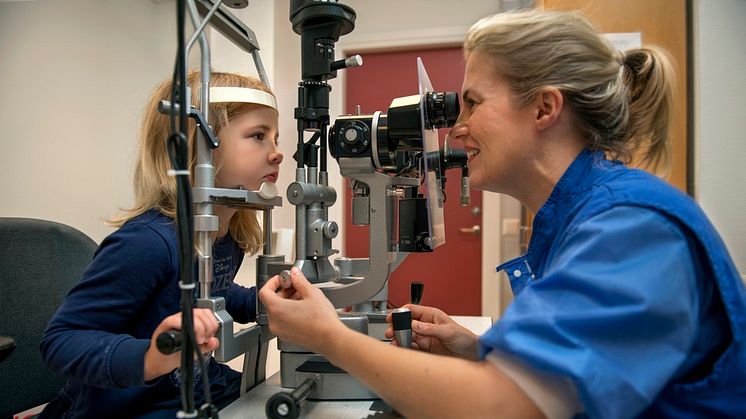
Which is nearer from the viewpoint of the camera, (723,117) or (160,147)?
(160,147)

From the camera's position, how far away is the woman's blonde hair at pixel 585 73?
0.70 metres

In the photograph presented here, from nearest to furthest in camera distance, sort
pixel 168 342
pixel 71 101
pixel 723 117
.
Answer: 1. pixel 168 342
2. pixel 723 117
3. pixel 71 101

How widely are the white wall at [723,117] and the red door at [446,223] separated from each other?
1.30 m

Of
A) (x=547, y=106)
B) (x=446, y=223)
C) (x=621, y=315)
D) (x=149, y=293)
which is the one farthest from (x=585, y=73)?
(x=446, y=223)

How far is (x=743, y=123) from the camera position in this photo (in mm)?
1533

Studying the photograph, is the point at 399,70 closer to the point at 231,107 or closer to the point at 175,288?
the point at 231,107

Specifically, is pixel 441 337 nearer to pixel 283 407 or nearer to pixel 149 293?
pixel 283 407

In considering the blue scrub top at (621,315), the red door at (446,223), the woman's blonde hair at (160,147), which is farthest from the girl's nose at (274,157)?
the red door at (446,223)

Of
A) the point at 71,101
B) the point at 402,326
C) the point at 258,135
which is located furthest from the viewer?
the point at 71,101

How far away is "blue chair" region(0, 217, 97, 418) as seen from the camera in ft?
3.20

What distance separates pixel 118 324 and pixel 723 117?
1.92 m

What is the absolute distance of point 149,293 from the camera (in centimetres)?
79

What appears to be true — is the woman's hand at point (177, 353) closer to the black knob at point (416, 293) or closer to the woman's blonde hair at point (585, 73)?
the black knob at point (416, 293)

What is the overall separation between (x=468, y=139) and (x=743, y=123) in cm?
136
